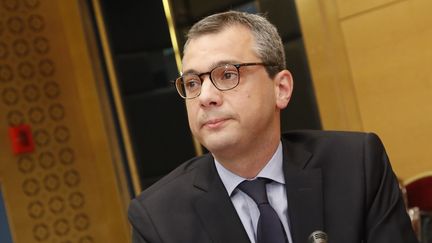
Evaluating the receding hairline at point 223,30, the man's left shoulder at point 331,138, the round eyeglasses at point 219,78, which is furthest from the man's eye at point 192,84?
the man's left shoulder at point 331,138

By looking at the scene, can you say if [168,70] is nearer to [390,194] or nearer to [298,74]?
[298,74]

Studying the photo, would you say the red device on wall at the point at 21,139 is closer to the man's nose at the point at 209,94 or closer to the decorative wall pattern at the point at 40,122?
the decorative wall pattern at the point at 40,122

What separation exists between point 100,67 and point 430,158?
248 centimetres

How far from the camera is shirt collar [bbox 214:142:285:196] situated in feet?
4.86

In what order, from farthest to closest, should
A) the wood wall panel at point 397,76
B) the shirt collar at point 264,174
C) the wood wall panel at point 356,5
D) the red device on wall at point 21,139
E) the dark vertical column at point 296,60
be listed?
the red device on wall at point 21,139, the dark vertical column at point 296,60, the wood wall panel at point 356,5, the wood wall panel at point 397,76, the shirt collar at point 264,174

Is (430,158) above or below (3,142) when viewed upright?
below

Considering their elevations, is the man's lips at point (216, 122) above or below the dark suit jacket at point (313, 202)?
above

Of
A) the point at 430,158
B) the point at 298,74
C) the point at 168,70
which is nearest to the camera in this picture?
the point at 430,158

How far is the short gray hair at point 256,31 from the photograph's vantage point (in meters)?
1.44

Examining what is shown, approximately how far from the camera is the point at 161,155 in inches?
173

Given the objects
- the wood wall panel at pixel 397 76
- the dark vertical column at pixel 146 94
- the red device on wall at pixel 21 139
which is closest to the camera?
the wood wall panel at pixel 397 76

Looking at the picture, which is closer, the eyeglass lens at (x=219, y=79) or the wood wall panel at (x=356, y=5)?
the eyeglass lens at (x=219, y=79)

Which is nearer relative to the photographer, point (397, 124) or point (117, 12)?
point (397, 124)

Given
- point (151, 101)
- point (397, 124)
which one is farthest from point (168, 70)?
point (397, 124)
